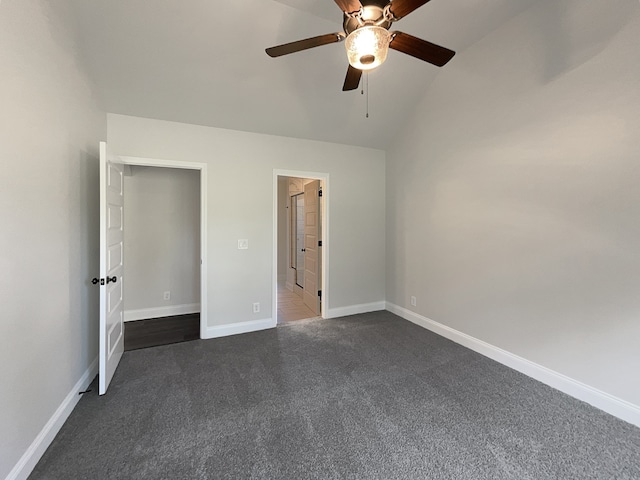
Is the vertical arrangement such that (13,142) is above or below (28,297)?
above

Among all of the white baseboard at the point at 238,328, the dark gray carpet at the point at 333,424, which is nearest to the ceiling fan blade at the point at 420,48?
the dark gray carpet at the point at 333,424

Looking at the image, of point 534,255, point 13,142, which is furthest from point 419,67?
point 13,142

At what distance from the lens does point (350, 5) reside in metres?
1.39

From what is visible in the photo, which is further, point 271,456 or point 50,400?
point 50,400

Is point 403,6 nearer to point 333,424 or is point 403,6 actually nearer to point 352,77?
point 352,77

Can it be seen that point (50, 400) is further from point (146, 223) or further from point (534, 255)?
point (534, 255)

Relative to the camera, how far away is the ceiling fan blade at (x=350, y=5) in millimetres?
1371

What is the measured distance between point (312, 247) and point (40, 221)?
3.32 m

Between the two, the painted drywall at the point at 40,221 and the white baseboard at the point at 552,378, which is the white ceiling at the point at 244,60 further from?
the white baseboard at the point at 552,378

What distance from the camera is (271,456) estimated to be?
5.29 feet

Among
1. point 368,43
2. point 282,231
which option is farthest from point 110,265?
point 282,231

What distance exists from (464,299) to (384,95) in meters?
2.61

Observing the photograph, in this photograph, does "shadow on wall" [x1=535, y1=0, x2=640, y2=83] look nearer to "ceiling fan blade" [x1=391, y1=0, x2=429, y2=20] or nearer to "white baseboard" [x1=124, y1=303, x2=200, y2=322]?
"ceiling fan blade" [x1=391, y1=0, x2=429, y2=20]

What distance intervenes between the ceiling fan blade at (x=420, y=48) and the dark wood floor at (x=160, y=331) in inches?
139
